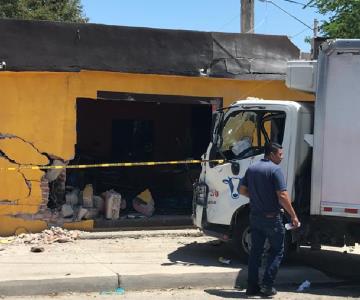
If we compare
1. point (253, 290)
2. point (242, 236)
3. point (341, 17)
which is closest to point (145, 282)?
point (253, 290)

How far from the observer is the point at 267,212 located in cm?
724

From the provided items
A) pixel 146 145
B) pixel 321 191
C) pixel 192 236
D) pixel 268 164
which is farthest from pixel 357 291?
pixel 146 145

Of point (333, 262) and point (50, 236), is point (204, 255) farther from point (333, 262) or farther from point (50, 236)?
point (50, 236)

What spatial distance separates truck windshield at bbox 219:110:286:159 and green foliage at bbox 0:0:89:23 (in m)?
18.0

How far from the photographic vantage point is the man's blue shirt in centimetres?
718

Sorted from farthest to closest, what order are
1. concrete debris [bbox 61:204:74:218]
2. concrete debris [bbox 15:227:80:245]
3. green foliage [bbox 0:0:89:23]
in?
1. green foliage [bbox 0:0:89:23]
2. concrete debris [bbox 61:204:74:218]
3. concrete debris [bbox 15:227:80:245]

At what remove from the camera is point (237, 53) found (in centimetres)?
1194

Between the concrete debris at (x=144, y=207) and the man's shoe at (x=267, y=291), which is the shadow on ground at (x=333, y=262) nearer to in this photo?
the man's shoe at (x=267, y=291)

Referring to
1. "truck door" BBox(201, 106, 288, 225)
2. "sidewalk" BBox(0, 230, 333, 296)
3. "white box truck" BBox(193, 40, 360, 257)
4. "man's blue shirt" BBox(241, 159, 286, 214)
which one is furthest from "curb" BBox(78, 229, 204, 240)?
"man's blue shirt" BBox(241, 159, 286, 214)

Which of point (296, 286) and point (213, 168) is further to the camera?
point (213, 168)

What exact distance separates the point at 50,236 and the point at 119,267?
254 cm

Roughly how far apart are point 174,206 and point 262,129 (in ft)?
16.2

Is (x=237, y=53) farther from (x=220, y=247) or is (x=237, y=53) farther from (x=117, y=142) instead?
(x=117, y=142)

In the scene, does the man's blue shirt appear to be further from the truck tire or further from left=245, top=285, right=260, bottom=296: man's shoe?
the truck tire
